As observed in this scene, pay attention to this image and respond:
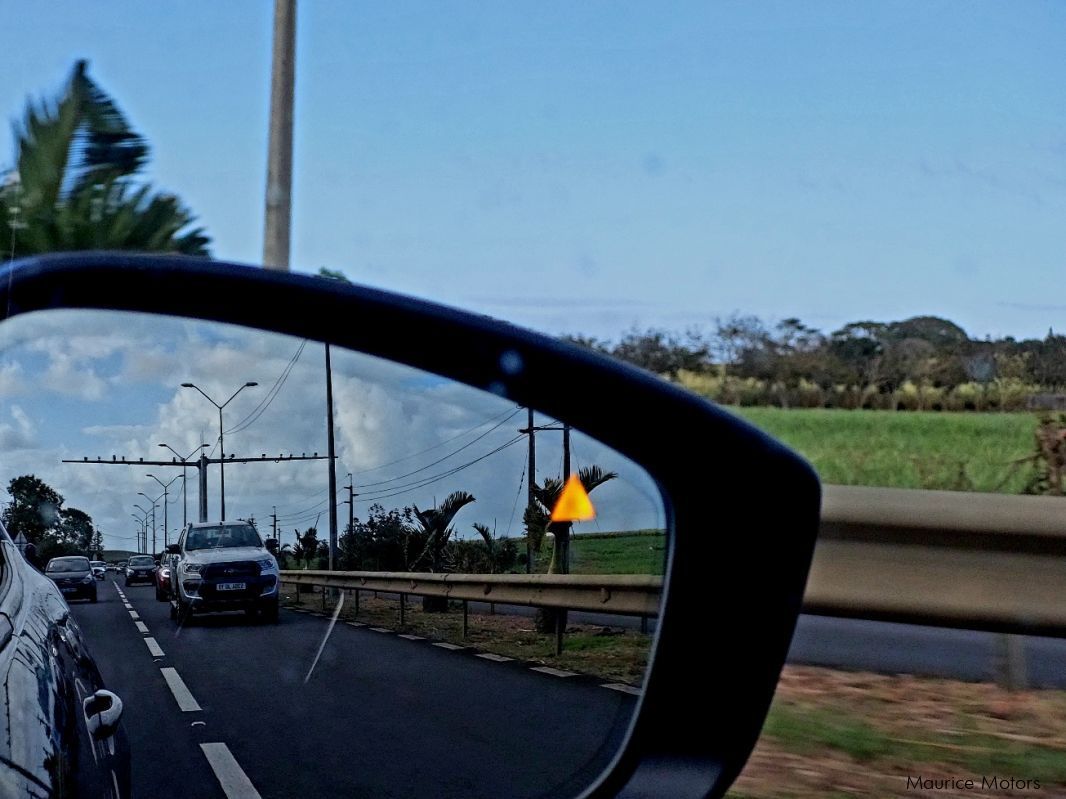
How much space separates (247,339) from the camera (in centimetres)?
147

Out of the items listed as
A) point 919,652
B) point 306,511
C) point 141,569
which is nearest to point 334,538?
point 306,511

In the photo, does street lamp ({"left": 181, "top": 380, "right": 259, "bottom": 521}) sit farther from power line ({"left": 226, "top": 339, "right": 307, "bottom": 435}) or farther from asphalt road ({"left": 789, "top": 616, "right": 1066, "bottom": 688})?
asphalt road ({"left": 789, "top": 616, "right": 1066, "bottom": 688})

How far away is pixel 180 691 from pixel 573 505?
1.67 ft

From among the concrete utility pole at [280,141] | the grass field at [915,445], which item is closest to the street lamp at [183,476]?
the grass field at [915,445]

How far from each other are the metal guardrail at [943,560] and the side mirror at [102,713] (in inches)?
117

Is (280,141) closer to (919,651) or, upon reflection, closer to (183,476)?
(919,651)

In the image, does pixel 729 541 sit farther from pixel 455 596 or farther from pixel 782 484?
pixel 455 596

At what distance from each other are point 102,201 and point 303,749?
11.1 m

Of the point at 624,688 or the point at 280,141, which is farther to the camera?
the point at 280,141

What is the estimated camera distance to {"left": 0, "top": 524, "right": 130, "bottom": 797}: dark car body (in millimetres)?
1115

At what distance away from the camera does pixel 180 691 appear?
1.37 metres

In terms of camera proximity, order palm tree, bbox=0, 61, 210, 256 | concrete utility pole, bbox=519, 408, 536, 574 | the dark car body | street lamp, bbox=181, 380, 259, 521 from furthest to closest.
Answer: palm tree, bbox=0, 61, 210, 256, concrete utility pole, bbox=519, 408, 536, 574, street lamp, bbox=181, 380, 259, 521, the dark car body

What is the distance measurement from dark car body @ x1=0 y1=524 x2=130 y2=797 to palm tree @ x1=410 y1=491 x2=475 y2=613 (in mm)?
388

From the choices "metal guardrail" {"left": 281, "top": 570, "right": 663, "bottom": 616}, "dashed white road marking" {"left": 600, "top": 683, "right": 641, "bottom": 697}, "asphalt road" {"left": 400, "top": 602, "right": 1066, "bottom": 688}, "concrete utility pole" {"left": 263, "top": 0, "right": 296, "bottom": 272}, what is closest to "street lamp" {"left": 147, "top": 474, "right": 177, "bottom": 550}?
"metal guardrail" {"left": 281, "top": 570, "right": 663, "bottom": 616}
